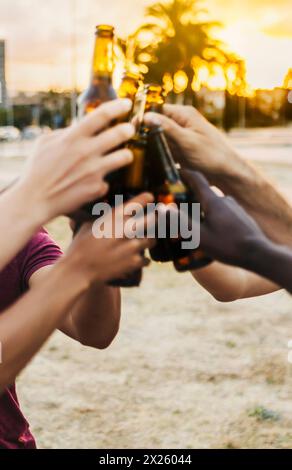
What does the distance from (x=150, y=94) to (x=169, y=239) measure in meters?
0.32

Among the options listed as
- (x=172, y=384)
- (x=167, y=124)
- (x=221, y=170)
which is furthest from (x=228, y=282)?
(x=172, y=384)

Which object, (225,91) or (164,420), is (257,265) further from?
(225,91)

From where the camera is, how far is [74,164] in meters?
1.06

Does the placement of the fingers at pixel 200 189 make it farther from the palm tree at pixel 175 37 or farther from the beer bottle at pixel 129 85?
the palm tree at pixel 175 37

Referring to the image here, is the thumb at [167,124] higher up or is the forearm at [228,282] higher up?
the thumb at [167,124]

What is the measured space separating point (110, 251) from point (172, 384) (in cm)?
406

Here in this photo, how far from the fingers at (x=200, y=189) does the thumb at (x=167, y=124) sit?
111 mm

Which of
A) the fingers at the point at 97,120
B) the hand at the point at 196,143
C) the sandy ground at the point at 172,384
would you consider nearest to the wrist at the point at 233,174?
the hand at the point at 196,143

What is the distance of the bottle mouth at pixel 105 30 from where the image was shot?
4.25 ft

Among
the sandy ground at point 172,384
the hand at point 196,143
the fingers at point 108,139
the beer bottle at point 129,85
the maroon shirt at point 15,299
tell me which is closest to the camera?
the fingers at point 108,139

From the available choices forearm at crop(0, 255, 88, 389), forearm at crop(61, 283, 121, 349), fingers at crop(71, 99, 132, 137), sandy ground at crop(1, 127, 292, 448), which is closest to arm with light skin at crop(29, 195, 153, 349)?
forearm at crop(61, 283, 121, 349)

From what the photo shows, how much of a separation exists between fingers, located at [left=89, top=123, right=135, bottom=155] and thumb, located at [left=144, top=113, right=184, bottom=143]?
160 mm

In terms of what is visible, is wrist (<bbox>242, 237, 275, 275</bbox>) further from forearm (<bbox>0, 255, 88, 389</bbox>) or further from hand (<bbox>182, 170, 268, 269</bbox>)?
forearm (<bbox>0, 255, 88, 389</bbox>)
